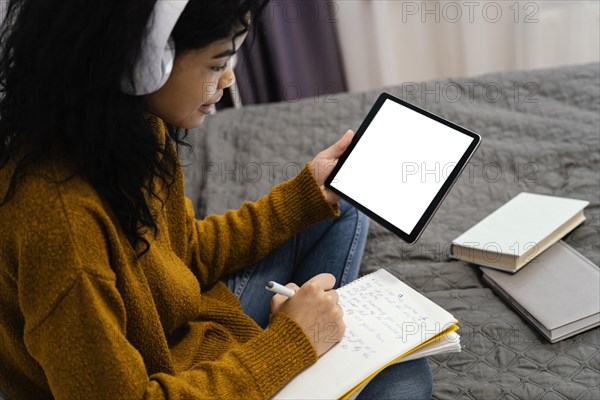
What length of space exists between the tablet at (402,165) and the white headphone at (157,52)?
0.45 m

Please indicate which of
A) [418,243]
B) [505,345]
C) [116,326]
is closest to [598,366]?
[505,345]

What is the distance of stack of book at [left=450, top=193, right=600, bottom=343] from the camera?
977 mm

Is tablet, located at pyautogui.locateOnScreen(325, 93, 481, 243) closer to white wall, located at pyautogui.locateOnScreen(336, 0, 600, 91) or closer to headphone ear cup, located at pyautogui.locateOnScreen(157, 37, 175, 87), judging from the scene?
headphone ear cup, located at pyautogui.locateOnScreen(157, 37, 175, 87)

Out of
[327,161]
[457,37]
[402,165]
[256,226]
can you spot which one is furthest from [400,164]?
[457,37]

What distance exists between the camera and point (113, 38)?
2.13ft

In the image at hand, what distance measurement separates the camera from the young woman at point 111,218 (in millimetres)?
655

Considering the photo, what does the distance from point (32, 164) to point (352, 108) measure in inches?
41.3

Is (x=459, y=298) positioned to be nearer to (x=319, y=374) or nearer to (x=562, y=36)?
(x=319, y=374)

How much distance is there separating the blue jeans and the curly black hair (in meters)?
0.35

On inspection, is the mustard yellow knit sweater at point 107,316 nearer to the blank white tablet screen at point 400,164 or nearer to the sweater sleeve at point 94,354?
the sweater sleeve at point 94,354

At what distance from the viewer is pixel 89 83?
0.67 meters

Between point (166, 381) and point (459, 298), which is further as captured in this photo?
point (459, 298)

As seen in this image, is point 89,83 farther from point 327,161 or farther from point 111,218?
point 327,161

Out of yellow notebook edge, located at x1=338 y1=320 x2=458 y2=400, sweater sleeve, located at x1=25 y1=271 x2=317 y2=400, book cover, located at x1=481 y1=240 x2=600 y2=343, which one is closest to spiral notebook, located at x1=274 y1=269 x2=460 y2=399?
yellow notebook edge, located at x1=338 y1=320 x2=458 y2=400
